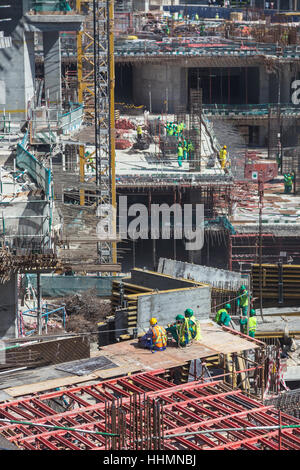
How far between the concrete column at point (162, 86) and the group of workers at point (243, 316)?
33700 millimetres

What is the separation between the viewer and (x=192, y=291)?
28.2m

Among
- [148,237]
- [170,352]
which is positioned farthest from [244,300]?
[148,237]

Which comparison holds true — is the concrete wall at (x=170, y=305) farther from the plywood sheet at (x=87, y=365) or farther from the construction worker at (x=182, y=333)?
the plywood sheet at (x=87, y=365)

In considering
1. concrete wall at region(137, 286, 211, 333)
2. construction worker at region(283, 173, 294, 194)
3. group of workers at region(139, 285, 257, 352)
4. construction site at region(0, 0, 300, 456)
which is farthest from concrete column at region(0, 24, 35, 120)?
construction worker at region(283, 173, 294, 194)

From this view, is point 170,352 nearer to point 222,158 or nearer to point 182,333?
point 182,333

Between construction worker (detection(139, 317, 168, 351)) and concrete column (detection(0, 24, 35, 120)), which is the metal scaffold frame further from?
construction worker (detection(139, 317, 168, 351))

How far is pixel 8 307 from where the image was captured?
2700 cm

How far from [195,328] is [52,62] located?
20.3m

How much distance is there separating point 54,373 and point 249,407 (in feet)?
14.5

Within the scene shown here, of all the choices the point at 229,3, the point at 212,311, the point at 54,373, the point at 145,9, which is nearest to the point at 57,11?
the point at 212,311

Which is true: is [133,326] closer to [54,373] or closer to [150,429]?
[54,373]

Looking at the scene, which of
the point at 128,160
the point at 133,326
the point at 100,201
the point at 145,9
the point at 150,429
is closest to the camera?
the point at 150,429

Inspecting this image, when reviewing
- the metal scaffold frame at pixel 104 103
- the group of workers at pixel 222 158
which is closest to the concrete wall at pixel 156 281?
the metal scaffold frame at pixel 104 103

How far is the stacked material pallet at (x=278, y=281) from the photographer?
3953 cm
